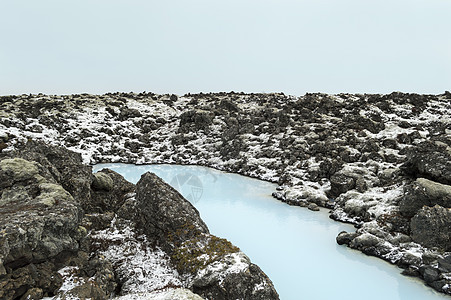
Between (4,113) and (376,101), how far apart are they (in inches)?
2226

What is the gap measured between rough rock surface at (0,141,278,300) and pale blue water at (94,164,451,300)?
3.48 meters

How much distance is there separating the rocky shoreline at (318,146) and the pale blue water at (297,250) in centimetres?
85

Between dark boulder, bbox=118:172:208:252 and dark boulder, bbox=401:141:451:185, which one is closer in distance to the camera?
dark boulder, bbox=118:172:208:252

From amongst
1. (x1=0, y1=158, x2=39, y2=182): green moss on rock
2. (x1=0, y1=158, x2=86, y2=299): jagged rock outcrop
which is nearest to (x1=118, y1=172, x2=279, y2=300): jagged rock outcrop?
(x1=0, y1=158, x2=86, y2=299): jagged rock outcrop

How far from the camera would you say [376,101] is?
44562 millimetres

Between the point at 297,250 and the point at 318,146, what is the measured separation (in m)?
17.3

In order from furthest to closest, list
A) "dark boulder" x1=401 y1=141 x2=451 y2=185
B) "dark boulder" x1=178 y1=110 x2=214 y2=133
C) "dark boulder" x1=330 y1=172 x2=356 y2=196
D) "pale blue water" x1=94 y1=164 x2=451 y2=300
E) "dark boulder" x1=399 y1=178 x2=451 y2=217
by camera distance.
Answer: "dark boulder" x1=178 y1=110 x2=214 y2=133 → "dark boulder" x1=330 y1=172 x2=356 y2=196 → "dark boulder" x1=401 y1=141 x2=451 y2=185 → "dark boulder" x1=399 y1=178 x2=451 y2=217 → "pale blue water" x1=94 y1=164 x2=451 y2=300

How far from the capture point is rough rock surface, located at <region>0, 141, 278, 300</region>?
20.6ft

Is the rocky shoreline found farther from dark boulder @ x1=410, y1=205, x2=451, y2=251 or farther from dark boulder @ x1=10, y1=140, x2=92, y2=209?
dark boulder @ x1=10, y1=140, x2=92, y2=209

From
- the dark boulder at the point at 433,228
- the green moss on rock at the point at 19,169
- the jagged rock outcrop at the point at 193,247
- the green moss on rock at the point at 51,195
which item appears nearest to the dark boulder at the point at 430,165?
the dark boulder at the point at 433,228

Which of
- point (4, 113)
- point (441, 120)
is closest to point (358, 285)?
point (441, 120)

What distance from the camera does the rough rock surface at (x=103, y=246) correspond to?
20.6 ft

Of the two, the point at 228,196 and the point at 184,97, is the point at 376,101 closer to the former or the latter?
the point at 228,196

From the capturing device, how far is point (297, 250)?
13.2 meters
